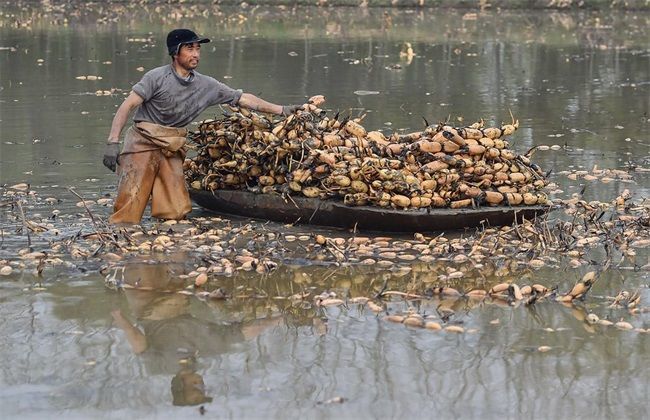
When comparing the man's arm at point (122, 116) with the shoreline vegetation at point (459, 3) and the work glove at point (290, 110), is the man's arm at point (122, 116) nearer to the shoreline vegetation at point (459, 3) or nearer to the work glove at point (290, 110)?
the work glove at point (290, 110)

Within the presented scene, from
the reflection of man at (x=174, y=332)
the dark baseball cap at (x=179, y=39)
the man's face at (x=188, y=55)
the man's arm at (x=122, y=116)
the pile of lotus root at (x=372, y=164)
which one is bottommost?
the reflection of man at (x=174, y=332)

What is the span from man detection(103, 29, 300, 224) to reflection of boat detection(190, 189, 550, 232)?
2.16ft

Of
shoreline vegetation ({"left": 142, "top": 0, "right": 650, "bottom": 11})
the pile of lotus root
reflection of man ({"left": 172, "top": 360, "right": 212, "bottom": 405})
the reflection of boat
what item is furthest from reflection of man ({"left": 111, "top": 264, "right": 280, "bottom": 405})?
shoreline vegetation ({"left": 142, "top": 0, "right": 650, "bottom": 11})

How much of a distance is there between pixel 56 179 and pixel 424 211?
4.17 metres

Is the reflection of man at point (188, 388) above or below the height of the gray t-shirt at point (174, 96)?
below

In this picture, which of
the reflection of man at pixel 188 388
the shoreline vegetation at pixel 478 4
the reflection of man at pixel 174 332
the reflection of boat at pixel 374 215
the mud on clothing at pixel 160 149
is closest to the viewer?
the reflection of man at pixel 188 388

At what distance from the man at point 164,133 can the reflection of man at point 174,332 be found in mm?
1782

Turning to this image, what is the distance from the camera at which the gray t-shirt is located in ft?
31.8

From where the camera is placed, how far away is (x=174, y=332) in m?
6.96

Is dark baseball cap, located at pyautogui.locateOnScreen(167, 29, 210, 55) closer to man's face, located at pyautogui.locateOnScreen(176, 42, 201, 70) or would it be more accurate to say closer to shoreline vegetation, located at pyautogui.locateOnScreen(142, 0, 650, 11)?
man's face, located at pyautogui.locateOnScreen(176, 42, 201, 70)

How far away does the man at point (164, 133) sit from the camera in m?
9.71

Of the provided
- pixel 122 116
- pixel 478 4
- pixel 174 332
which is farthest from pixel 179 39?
pixel 478 4

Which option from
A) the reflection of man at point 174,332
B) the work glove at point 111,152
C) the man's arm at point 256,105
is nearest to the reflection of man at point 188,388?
the reflection of man at point 174,332

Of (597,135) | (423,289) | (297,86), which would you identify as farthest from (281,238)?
(297,86)
